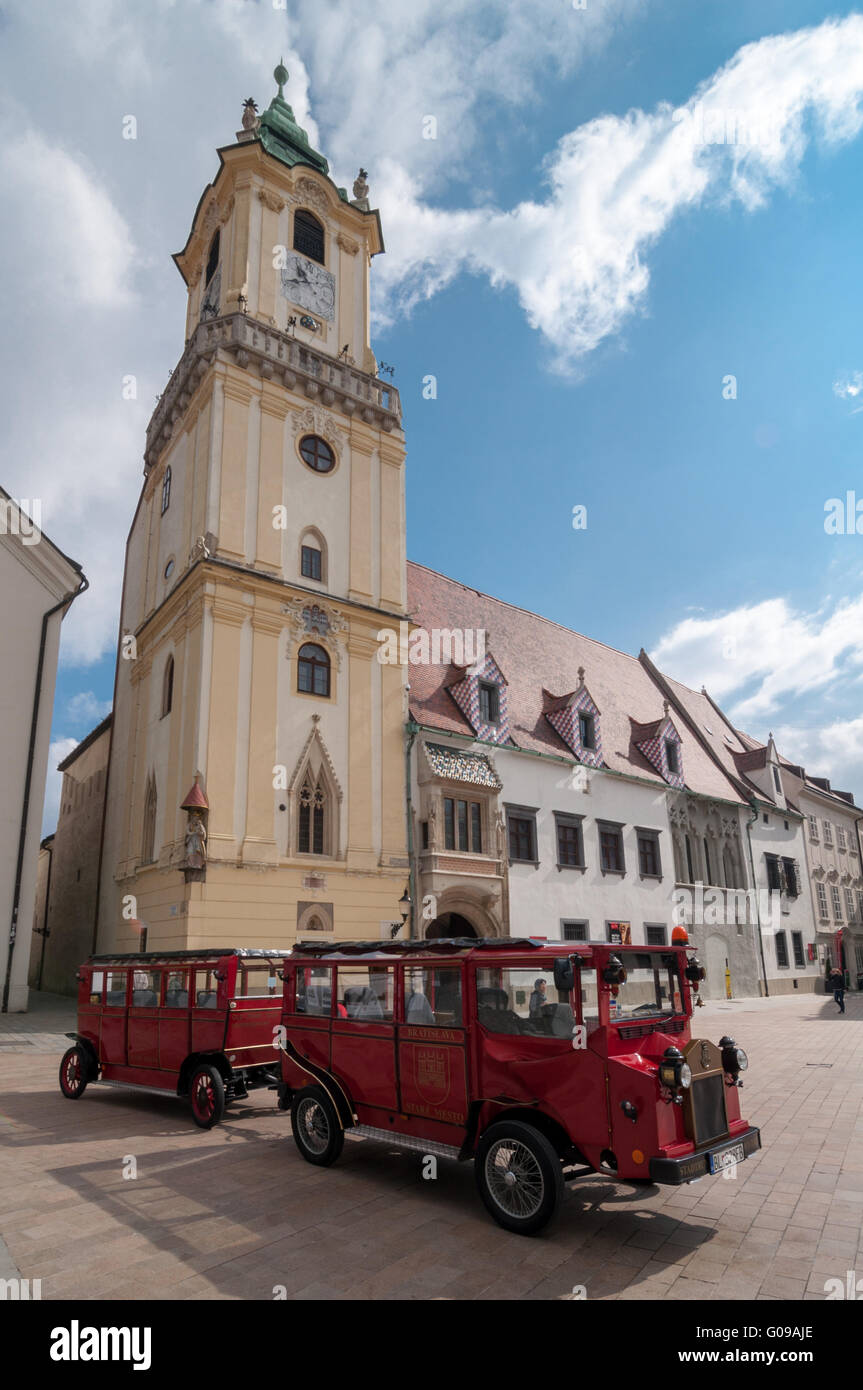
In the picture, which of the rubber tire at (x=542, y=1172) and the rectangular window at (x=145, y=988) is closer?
the rubber tire at (x=542, y=1172)

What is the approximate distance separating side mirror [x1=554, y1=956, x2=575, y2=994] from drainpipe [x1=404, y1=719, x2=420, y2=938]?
17387 millimetres

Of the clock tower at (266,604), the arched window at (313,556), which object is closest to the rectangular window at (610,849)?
the clock tower at (266,604)

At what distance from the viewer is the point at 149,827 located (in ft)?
82.8

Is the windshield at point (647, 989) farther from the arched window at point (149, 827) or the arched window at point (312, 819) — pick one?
the arched window at point (149, 827)

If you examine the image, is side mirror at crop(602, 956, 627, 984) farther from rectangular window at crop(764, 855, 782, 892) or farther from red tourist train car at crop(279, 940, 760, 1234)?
rectangular window at crop(764, 855, 782, 892)

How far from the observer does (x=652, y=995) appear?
7812 mm

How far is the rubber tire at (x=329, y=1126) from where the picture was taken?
28.9 feet

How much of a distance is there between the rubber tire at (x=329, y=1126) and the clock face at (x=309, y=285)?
26.2 meters

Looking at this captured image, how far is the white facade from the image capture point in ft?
79.6

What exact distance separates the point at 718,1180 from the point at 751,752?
3732cm

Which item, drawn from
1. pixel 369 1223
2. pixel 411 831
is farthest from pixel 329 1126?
pixel 411 831

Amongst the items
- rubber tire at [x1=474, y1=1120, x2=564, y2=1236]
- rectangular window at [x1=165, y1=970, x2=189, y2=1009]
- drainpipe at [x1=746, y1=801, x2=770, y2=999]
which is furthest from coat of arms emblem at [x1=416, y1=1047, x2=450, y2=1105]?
drainpipe at [x1=746, y1=801, x2=770, y2=999]

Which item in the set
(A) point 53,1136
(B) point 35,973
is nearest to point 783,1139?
(A) point 53,1136

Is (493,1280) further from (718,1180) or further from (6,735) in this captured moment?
(6,735)
